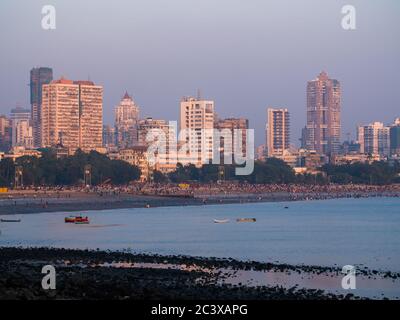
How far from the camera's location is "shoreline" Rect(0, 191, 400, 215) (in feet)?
313

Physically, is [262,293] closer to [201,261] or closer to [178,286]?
[178,286]

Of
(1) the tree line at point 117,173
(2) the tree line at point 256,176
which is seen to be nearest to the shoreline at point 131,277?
(1) the tree line at point 117,173

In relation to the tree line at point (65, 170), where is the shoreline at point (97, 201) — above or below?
below

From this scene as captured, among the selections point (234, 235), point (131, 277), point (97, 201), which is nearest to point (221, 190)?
point (97, 201)

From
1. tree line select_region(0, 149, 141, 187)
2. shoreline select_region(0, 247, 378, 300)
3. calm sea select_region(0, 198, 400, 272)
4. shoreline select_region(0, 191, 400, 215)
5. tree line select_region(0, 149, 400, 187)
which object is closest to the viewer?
shoreline select_region(0, 247, 378, 300)

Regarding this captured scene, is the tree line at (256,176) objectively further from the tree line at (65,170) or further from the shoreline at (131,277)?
the shoreline at (131,277)

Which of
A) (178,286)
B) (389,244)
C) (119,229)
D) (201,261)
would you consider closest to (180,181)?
(119,229)

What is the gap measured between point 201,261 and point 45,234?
20812mm

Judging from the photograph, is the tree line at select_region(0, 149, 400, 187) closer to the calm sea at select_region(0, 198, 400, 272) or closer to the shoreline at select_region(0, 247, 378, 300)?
the calm sea at select_region(0, 198, 400, 272)

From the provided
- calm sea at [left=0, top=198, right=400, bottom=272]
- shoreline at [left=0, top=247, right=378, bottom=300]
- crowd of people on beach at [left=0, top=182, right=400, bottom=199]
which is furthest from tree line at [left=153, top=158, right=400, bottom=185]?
shoreline at [left=0, top=247, right=378, bottom=300]

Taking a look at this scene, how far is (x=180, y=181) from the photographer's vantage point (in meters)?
179

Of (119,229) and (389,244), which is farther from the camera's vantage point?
(119,229)

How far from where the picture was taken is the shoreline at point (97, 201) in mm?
95375
